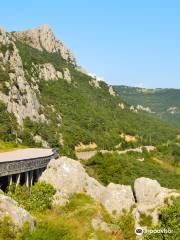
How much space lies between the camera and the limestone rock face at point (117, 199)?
6216 cm

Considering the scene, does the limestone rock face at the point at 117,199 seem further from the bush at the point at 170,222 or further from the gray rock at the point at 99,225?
the gray rock at the point at 99,225

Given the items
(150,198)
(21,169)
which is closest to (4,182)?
(21,169)

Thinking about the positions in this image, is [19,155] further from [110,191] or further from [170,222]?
[170,222]

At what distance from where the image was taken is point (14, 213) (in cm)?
3953

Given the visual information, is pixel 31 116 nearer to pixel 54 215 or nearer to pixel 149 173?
pixel 149 173

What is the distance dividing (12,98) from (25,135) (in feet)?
74.1

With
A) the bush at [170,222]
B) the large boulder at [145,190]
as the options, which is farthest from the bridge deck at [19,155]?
the bush at [170,222]

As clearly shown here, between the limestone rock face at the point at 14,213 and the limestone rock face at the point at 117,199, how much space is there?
74.9 feet

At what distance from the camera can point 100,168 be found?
108 m

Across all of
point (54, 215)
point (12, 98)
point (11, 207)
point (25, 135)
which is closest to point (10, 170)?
point (54, 215)

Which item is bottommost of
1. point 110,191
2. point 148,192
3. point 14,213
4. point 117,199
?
point 148,192

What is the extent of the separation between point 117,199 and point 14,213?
25332 millimetres

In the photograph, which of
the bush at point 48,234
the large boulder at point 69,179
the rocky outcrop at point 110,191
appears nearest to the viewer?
the bush at point 48,234

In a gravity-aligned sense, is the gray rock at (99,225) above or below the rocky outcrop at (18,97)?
below
